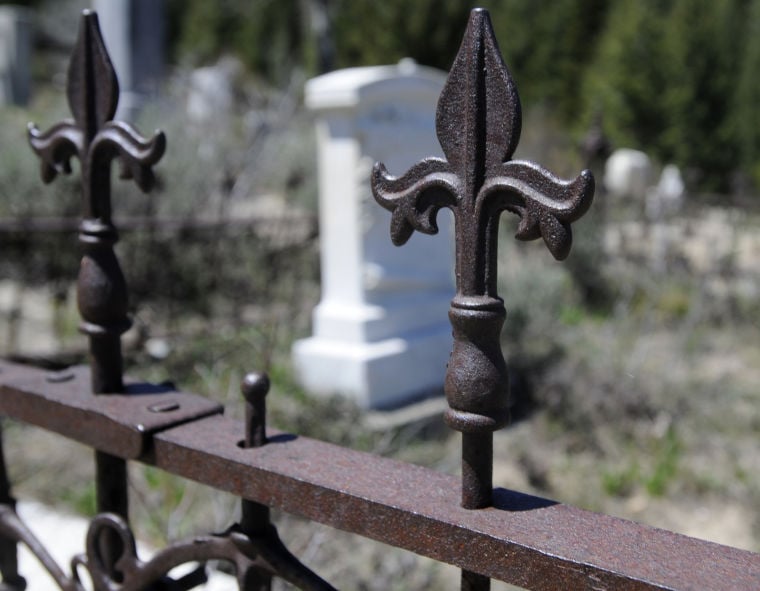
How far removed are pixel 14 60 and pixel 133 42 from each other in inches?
172


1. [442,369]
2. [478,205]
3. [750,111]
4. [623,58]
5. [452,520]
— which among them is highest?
[623,58]

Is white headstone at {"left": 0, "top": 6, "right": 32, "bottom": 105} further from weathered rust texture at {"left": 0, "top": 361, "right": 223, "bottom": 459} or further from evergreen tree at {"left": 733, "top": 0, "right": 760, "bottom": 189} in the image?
evergreen tree at {"left": 733, "top": 0, "right": 760, "bottom": 189}

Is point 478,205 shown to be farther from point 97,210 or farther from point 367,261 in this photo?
point 367,261

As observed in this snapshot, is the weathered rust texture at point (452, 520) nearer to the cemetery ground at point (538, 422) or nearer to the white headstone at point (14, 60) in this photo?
the cemetery ground at point (538, 422)

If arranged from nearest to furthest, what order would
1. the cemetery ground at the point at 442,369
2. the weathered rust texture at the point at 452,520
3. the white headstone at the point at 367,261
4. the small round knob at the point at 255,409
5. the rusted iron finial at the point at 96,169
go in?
the weathered rust texture at the point at 452,520 → the small round knob at the point at 255,409 → the rusted iron finial at the point at 96,169 → the cemetery ground at the point at 442,369 → the white headstone at the point at 367,261

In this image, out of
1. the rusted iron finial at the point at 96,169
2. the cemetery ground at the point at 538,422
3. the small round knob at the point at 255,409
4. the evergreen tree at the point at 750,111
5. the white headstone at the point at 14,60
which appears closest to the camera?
the small round knob at the point at 255,409

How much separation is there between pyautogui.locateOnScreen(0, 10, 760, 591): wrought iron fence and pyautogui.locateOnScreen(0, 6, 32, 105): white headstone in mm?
11106

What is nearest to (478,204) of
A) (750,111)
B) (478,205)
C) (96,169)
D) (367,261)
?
(478,205)

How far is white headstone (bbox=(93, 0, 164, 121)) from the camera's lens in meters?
7.89

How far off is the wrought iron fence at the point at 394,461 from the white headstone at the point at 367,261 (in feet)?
9.46

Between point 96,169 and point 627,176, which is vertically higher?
point 96,169

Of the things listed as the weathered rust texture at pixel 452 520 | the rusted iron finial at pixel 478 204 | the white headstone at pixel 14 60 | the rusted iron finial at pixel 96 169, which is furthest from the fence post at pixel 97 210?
the white headstone at pixel 14 60

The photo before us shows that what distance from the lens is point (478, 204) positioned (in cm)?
82

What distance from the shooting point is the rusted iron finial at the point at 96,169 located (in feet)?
3.69
